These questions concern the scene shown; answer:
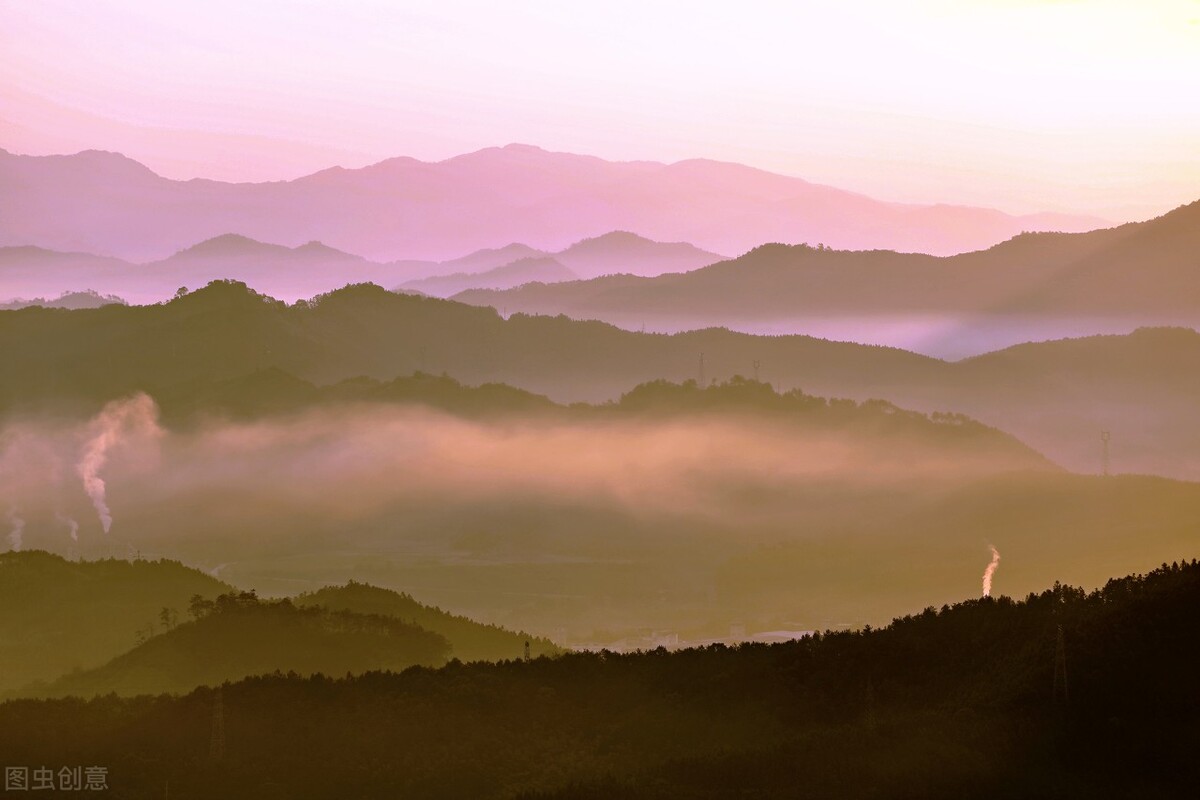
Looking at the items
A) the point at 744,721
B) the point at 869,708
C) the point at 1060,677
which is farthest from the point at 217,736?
the point at 1060,677

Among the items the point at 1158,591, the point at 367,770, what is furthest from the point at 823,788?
the point at 367,770

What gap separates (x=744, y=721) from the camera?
134m

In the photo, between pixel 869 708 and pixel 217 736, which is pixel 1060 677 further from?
pixel 217 736

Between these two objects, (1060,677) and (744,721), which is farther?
(744,721)

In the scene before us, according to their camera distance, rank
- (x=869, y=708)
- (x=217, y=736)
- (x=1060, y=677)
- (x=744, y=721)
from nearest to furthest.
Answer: (x=1060, y=677)
(x=869, y=708)
(x=744, y=721)
(x=217, y=736)

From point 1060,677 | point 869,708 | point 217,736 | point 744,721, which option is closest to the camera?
point 1060,677

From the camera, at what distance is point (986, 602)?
14812 cm

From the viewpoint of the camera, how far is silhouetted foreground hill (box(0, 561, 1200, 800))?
104m

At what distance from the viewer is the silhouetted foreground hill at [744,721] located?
104m

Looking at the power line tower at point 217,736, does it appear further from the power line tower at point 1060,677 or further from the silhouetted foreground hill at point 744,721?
the power line tower at point 1060,677

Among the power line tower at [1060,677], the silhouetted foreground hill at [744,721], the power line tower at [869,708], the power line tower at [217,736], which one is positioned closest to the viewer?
the silhouetted foreground hill at [744,721]

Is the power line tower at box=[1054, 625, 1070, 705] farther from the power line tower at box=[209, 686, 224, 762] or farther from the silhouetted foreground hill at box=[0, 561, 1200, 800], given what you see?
the power line tower at box=[209, 686, 224, 762]

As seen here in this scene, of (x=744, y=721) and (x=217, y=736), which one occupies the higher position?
(x=217, y=736)

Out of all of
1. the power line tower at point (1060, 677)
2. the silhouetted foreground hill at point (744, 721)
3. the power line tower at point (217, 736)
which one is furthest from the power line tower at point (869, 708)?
the power line tower at point (217, 736)
